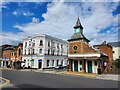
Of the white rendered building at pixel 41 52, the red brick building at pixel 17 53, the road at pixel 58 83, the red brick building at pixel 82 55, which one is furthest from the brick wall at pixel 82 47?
the red brick building at pixel 17 53

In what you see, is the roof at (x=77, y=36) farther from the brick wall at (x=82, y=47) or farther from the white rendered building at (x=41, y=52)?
the white rendered building at (x=41, y=52)

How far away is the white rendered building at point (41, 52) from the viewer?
50312 millimetres

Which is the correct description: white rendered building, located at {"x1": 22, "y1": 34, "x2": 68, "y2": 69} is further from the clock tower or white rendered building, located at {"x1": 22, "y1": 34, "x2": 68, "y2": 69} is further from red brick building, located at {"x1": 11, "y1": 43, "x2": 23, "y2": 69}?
the clock tower

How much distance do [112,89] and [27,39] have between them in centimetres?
4284

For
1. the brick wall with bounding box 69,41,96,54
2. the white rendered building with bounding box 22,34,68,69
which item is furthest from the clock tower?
the white rendered building with bounding box 22,34,68,69

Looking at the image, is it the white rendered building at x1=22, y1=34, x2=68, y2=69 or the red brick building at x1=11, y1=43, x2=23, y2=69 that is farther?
the red brick building at x1=11, y1=43, x2=23, y2=69

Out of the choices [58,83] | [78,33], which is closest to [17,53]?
[78,33]

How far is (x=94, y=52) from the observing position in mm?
35656

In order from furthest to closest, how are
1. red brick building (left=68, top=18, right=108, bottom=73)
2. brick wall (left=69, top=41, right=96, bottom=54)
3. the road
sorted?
brick wall (left=69, top=41, right=96, bottom=54)
red brick building (left=68, top=18, right=108, bottom=73)
the road

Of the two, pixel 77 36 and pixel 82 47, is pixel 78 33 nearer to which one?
pixel 77 36

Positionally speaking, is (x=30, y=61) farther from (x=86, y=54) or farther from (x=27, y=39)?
(x=86, y=54)

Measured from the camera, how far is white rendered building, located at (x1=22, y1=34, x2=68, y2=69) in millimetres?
50312

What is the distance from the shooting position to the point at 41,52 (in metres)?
50.7

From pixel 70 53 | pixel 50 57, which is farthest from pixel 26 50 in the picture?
pixel 70 53
